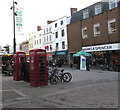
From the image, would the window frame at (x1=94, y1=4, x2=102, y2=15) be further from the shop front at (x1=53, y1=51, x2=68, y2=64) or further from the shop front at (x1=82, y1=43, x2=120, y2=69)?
the shop front at (x1=53, y1=51, x2=68, y2=64)

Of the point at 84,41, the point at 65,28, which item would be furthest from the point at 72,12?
the point at 84,41

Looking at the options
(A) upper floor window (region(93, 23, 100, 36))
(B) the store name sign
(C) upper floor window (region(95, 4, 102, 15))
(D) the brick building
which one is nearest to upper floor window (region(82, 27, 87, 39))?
(D) the brick building

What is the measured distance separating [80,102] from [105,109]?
121cm

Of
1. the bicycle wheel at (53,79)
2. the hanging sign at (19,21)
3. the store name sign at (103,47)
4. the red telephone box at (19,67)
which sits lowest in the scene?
the bicycle wheel at (53,79)

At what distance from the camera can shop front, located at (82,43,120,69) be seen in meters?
24.6

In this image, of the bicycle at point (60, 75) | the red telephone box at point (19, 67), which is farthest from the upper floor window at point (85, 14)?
the bicycle at point (60, 75)

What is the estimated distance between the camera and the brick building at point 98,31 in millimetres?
24953

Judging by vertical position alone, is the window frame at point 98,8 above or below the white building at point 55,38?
above

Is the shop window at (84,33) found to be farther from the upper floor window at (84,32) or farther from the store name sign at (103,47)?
the store name sign at (103,47)

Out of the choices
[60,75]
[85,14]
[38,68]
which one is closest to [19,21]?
[60,75]

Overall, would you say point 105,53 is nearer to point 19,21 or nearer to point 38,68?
point 19,21

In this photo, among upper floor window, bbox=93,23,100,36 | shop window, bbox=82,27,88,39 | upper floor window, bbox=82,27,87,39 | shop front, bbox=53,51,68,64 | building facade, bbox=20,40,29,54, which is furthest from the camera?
building facade, bbox=20,40,29,54

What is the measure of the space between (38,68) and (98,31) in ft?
61.8

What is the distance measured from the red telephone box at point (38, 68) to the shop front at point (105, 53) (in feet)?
45.9
